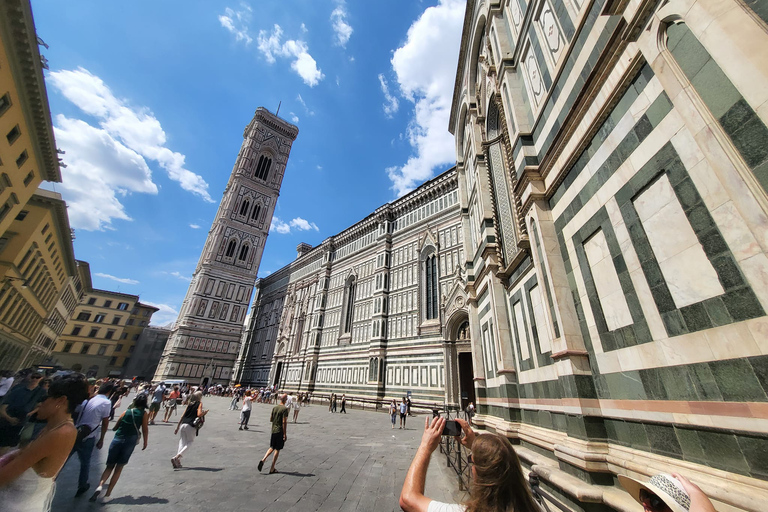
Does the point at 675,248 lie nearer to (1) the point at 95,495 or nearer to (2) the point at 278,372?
(1) the point at 95,495

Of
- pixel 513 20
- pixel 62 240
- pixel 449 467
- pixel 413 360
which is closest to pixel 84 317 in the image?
pixel 62 240

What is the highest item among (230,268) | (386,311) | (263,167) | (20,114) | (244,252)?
(263,167)

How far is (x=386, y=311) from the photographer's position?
988 inches

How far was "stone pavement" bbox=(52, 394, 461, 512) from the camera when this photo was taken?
12.8 feet

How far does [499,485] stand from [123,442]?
5454 millimetres

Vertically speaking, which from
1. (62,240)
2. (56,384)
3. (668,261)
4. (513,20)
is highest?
(62,240)

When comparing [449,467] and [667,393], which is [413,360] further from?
[667,393]

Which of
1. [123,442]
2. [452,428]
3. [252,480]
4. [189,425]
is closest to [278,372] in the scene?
[189,425]

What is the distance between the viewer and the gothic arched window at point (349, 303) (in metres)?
28.9

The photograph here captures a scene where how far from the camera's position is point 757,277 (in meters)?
1.76

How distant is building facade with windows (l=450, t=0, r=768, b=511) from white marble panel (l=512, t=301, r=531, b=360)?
11cm

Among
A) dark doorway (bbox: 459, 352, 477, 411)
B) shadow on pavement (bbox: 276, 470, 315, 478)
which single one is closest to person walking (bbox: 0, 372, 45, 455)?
shadow on pavement (bbox: 276, 470, 315, 478)

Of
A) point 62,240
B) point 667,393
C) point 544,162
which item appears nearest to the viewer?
point 667,393

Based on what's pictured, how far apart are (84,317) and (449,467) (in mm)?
57892
